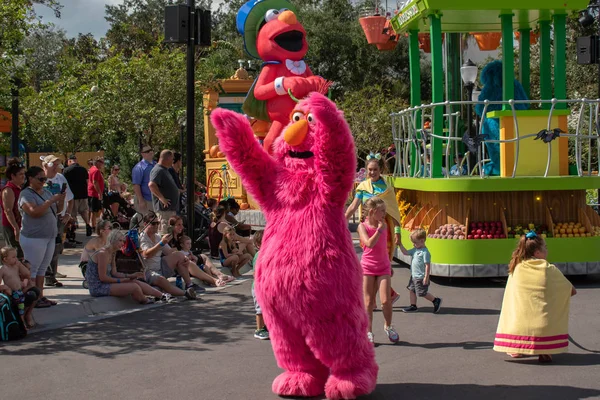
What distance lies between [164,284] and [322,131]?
4.54m

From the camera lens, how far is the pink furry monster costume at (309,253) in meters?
5.03

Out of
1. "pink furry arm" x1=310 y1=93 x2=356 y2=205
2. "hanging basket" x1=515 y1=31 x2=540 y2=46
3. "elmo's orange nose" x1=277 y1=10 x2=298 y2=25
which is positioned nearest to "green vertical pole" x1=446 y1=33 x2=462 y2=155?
"hanging basket" x1=515 y1=31 x2=540 y2=46

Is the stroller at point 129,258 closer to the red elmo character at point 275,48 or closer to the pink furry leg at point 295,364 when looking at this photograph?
the pink furry leg at point 295,364

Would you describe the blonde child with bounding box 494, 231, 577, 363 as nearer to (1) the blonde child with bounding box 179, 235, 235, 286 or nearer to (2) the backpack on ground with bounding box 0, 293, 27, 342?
(2) the backpack on ground with bounding box 0, 293, 27, 342

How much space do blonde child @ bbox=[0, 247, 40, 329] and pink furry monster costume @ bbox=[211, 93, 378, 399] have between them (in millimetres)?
3029

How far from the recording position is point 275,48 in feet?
41.5

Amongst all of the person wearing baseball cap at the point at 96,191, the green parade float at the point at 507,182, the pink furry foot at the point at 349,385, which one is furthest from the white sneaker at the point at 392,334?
the person wearing baseball cap at the point at 96,191

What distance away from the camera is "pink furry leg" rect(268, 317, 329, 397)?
5188mm

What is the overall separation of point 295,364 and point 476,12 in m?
7.51

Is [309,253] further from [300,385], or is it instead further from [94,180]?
[94,180]

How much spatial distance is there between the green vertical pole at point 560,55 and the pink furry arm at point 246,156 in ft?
22.1

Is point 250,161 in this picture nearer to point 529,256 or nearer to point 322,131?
point 322,131

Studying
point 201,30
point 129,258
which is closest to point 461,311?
point 129,258

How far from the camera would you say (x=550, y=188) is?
9805 mm
